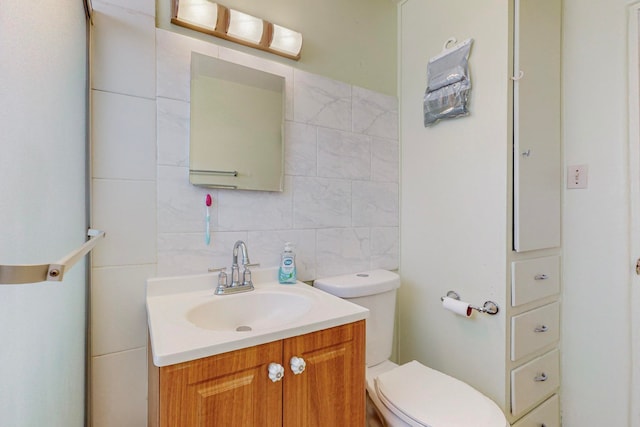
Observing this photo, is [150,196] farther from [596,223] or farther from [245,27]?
[596,223]

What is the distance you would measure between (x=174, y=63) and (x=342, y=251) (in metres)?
1.05

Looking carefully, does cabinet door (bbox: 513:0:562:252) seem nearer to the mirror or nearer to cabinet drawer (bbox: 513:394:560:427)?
cabinet drawer (bbox: 513:394:560:427)

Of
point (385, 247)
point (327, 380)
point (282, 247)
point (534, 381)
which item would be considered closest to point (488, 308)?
point (534, 381)

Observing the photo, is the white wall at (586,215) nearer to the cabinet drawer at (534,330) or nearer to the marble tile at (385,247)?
the cabinet drawer at (534,330)

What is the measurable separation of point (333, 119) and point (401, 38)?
0.71 metres

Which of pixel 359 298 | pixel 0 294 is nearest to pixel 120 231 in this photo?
pixel 0 294

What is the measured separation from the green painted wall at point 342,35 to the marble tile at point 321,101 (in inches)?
2.0

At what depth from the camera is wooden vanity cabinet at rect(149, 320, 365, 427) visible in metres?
0.66

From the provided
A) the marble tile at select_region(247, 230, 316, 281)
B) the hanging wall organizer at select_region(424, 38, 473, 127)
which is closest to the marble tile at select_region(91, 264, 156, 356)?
the marble tile at select_region(247, 230, 316, 281)

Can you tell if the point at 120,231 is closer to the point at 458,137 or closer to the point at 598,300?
the point at 458,137

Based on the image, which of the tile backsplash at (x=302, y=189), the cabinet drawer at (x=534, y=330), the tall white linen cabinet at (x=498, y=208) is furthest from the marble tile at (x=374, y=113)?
the cabinet drawer at (x=534, y=330)

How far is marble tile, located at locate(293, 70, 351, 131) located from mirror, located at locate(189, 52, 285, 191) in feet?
0.32

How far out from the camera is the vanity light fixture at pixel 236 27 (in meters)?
1.10

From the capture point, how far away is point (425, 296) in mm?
1559
